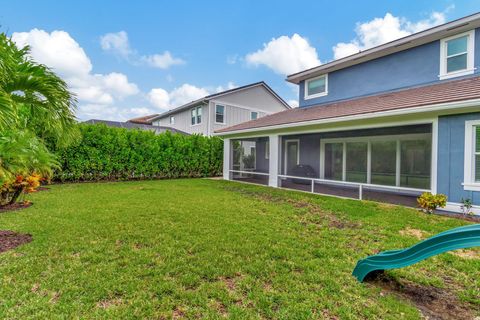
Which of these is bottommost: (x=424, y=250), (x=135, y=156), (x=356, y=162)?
(x=424, y=250)

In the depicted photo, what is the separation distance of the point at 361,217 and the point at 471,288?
3001mm

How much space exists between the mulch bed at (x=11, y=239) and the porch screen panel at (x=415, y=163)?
11.9m

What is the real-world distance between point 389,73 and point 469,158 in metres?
5.42

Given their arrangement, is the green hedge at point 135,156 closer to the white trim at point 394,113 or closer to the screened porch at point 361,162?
the screened porch at point 361,162

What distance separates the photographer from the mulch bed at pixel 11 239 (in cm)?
382

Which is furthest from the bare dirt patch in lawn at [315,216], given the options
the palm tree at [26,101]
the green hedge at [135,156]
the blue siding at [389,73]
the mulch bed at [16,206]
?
the green hedge at [135,156]

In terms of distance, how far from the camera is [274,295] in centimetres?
263

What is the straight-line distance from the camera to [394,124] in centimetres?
746

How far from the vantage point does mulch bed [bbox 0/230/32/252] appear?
3.82 m

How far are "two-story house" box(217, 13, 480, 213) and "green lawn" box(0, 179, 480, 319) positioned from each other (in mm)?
1949

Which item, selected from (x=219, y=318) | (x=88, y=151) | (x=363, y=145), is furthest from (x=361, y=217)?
(x=88, y=151)

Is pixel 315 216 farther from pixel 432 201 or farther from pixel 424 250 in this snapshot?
pixel 424 250

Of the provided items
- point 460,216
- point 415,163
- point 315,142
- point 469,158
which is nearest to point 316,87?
point 315,142

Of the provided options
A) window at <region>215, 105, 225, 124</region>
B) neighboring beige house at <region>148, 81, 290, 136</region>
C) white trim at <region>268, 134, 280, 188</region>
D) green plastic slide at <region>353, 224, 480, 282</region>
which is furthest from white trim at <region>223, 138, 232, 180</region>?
green plastic slide at <region>353, 224, 480, 282</region>
